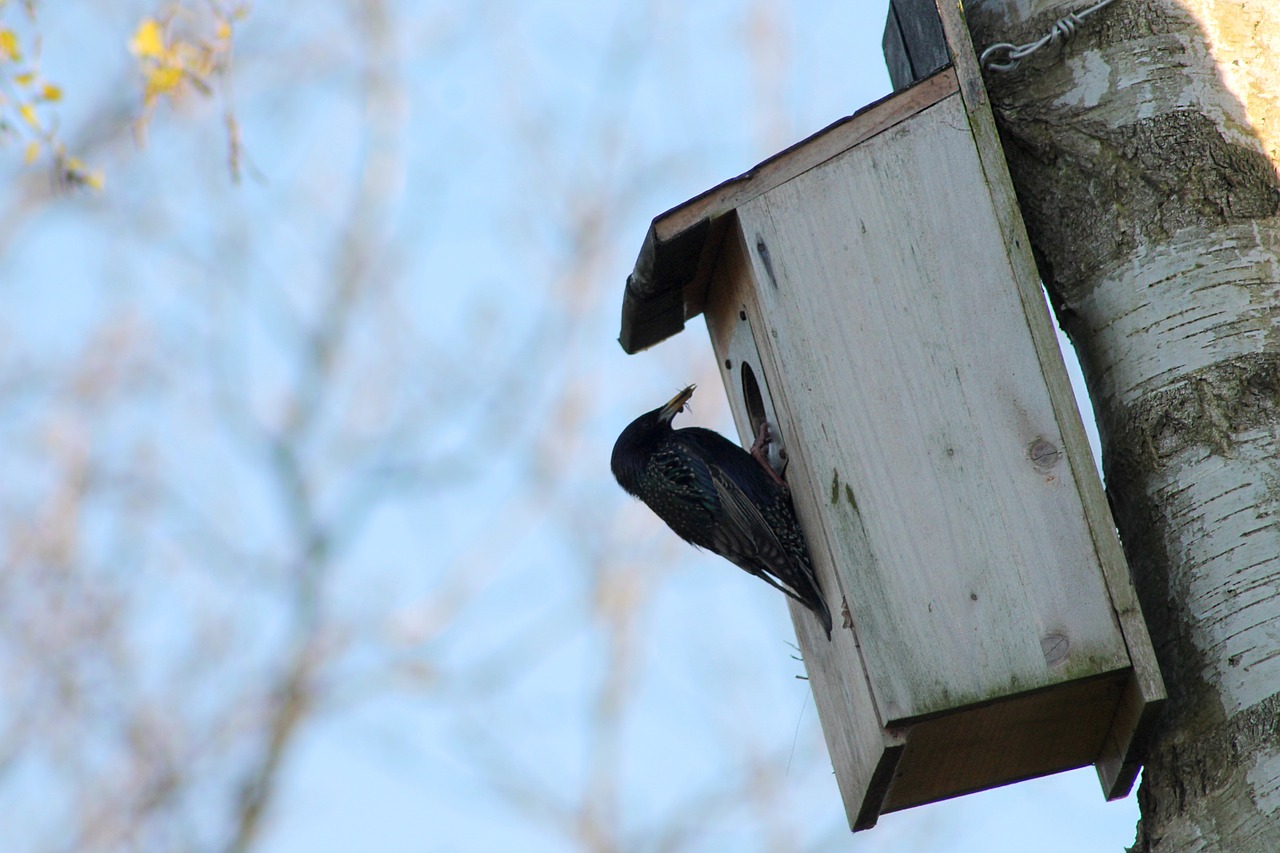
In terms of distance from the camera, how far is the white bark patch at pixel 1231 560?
2.38 metres

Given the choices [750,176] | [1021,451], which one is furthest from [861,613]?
[750,176]

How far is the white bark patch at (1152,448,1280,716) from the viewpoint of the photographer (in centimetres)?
238

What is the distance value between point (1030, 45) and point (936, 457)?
92 cm

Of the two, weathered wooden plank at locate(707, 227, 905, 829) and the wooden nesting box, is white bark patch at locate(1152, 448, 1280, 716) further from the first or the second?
weathered wooden plank at locate(707, 227, 905, 829)

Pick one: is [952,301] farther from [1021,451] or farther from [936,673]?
[936,673]

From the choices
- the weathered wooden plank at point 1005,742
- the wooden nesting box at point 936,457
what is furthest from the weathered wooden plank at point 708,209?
the weathered wooden plank at point 1005,742

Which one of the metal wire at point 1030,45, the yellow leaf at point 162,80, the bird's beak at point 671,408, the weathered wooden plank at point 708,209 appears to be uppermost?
the yellow leaf at point 162,80

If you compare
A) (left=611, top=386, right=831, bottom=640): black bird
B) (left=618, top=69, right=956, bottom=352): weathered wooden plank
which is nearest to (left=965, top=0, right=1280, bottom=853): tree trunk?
(left=618, top=69, right=956, bottom=352): weathered wooden plank

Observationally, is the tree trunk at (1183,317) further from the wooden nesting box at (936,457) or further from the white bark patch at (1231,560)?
the wooden nesting box at (936,457)

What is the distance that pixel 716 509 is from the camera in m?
3.68

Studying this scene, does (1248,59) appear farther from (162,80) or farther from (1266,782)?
(162,80)

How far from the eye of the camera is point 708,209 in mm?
2998

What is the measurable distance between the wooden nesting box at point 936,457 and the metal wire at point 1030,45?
5.9 inches

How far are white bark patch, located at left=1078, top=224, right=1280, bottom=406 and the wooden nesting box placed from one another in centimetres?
15
